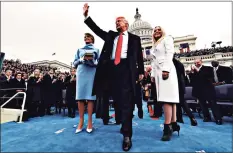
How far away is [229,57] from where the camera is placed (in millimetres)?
21859

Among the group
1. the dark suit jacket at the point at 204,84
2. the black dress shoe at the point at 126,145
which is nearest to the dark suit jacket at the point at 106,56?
the black dress shoe at the point at 126,145

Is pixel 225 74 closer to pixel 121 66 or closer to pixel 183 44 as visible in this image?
pixel 121 66

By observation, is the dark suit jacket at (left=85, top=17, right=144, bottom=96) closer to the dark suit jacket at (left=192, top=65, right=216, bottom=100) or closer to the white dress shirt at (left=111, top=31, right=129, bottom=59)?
the white dress shirt at (left=111, top=31, right=129, bottom=59)

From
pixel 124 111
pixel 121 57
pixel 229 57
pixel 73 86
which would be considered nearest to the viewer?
pixel 124 111

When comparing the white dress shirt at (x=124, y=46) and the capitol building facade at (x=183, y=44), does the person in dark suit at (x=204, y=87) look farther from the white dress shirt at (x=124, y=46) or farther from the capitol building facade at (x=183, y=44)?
the white dress shirt at (x=124, y=46)

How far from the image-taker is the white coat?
222 centimetres

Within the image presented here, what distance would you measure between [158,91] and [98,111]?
122cm

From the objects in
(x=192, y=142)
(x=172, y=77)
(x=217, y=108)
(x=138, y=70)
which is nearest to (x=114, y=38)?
(x=138, y=70)

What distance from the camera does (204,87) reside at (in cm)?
377

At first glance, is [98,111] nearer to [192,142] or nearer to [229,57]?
[192,142]

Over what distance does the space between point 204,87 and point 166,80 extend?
6.85 ft

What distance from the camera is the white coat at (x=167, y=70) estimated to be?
222 centimetres

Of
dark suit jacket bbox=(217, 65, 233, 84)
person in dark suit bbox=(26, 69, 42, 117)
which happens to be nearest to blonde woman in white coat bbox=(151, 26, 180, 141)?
dark suit jacket bbox=(217, 65, 233, 84)

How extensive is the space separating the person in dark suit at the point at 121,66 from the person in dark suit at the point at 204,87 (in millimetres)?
2418
